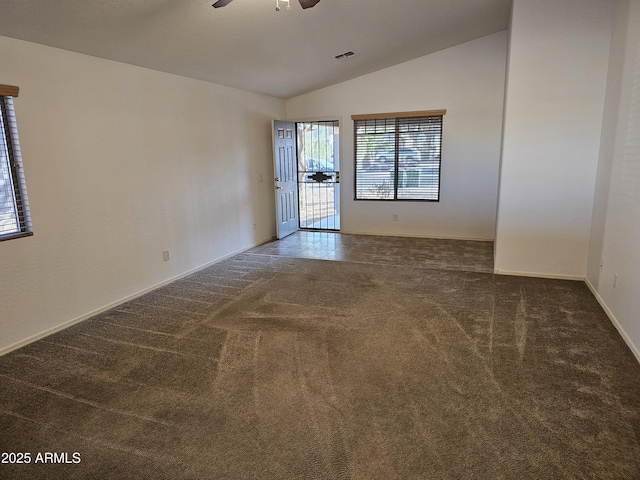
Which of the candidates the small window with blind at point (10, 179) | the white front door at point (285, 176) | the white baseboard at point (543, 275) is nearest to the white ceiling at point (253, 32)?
the small window with blind at point (10, 179)

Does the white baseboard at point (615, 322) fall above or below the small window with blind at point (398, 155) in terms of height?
below

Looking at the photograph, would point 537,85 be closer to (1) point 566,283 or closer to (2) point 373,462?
(1) point 566,283

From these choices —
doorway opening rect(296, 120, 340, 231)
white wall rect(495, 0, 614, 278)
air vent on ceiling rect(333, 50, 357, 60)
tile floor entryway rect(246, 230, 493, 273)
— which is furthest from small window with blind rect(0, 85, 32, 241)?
doorway opening rect(296, 120, 340, 231)

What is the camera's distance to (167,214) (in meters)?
4.48

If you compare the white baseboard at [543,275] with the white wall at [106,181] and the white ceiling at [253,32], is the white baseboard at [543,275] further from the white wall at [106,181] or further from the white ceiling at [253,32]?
the white wall at [106,181]

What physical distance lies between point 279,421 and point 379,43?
4.59m

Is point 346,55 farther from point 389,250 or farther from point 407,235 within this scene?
point 407,235

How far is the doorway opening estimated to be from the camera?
24.3 feet

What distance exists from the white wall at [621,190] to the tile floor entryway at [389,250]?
1.33 meters

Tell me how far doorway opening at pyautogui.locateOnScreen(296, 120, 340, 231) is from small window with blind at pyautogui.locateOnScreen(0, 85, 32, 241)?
16.1ft

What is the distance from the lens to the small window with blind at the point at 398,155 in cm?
642

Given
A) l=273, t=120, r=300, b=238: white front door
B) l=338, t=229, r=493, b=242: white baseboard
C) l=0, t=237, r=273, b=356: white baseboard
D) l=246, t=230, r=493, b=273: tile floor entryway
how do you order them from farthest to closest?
1. l=273, t=120, r=300, b=238: white front door
2. l=338, t=229, r=493, b=242: white baseboard
3. l=246, t=230, r=493, b=273: tile floor entryway
4. l=0, t=237, r=273, b=356: white baseboard

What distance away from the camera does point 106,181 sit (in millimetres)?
3703

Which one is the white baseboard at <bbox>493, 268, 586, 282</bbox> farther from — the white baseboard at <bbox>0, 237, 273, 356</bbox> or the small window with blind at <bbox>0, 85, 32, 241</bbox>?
the small window with blind at <bbox>0, 85, 32, 241</bbox>
